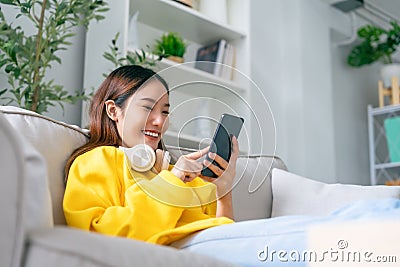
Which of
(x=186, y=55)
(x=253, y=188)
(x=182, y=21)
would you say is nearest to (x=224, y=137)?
(x=253, y=188)

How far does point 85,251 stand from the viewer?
0.62m

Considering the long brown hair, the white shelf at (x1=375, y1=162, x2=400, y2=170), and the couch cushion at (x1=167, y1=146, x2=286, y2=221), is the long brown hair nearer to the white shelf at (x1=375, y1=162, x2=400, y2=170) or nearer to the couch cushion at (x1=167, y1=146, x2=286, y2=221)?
the couch cushion at (x1=167, y1=146, x2=286, y2=221)

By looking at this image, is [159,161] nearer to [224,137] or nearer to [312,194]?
[224,137]

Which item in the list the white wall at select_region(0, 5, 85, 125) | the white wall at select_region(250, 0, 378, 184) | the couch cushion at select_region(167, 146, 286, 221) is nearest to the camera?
the couch cushion at select_region(167, 146, 286, 221)

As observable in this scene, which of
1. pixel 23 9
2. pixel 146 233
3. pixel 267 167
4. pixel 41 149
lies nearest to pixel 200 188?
pixel 146 233

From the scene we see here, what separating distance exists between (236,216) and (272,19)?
1981mm

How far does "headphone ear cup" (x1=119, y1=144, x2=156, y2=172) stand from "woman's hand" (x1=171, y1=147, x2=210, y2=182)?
62 mm

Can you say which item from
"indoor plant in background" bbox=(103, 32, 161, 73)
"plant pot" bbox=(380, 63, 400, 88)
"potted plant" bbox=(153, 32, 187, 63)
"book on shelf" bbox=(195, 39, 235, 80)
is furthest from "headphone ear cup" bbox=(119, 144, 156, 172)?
"plant pot" bbox=(380, 63, 400, 88)

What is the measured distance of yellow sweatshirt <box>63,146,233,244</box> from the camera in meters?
1.08

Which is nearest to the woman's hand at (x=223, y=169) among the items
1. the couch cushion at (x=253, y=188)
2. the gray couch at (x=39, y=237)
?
the couch cushion at (x=253, y=188)

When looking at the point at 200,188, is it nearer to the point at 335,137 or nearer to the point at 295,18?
the point at 295,18

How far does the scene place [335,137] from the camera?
12.1 feet

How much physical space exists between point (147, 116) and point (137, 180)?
160 millimetres

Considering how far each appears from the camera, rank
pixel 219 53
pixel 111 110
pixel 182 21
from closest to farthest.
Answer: pixel 111 110
pixel 182 21
pixel 219 53
